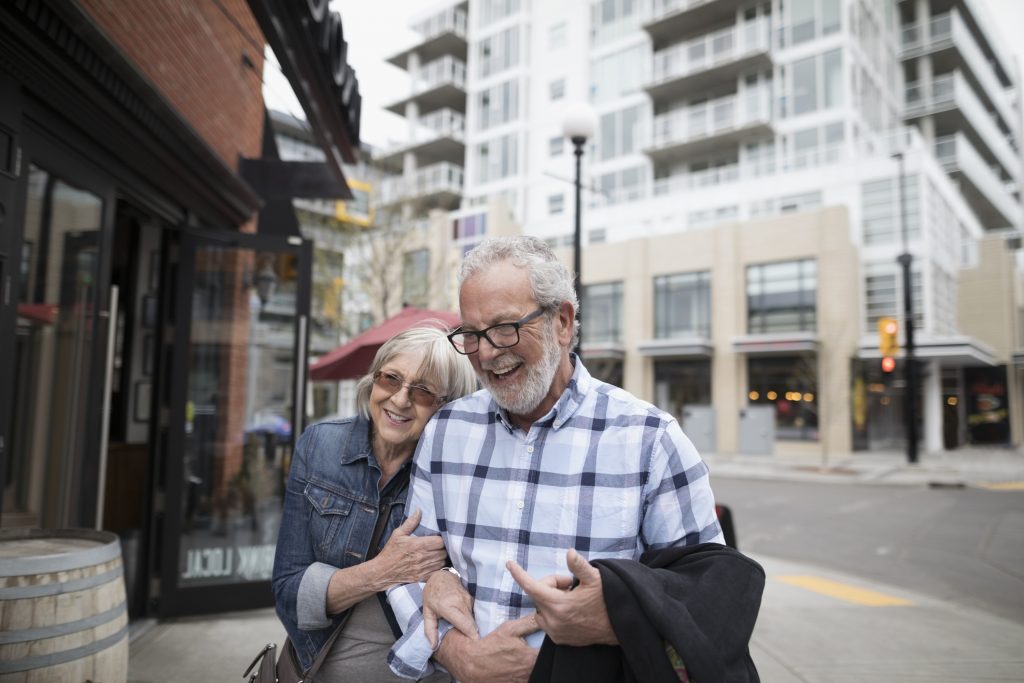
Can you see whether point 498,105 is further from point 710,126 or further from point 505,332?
point 505,332

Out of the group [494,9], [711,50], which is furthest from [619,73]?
[494,9]

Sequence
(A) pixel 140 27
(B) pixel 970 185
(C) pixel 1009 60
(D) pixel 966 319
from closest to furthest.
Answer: (A) pixel 140 27 → (D) pixel 966 319 → (B) pixel 970 185 → (C) pixel 1009 60

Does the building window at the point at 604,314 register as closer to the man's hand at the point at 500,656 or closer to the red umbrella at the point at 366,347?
the red umbrella at the point at 366,347

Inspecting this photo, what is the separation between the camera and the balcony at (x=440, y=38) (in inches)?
1768

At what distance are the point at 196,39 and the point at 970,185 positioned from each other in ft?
139

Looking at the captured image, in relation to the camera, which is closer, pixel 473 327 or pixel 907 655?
pixel 473 327

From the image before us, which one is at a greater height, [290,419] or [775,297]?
[775,297]

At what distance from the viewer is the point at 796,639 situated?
5125 mm

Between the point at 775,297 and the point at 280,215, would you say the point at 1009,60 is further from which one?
the point at 280,215

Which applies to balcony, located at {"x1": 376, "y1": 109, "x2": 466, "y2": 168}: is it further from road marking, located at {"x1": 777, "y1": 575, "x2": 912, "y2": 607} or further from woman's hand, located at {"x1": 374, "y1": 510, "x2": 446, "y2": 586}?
woman's hand, located at {"x1": 374, "y1": 510, "x2": 446, "y2": 586}

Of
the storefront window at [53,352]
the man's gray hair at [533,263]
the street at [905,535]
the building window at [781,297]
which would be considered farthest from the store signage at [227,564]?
the building window at [781,297]

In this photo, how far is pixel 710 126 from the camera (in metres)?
32.5

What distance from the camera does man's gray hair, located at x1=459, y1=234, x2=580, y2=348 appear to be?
1.92 meters

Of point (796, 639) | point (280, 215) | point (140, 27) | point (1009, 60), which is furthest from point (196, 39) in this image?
point (1009, 60)
